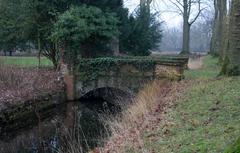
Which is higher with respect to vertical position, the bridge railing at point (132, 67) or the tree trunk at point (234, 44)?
the tree trunk at point (234, 44)

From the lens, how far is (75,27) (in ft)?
70.5

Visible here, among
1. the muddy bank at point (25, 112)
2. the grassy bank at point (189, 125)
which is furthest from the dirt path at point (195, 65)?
the grassy bank at point (189, 125)

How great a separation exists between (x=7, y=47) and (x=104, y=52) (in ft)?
31.8

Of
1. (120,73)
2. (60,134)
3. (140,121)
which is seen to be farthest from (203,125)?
(120,73)

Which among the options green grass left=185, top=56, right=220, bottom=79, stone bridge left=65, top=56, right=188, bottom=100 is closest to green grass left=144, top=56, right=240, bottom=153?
green grass left=185, top=56, right=220, bottom=79

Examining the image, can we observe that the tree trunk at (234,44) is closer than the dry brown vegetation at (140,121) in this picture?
No

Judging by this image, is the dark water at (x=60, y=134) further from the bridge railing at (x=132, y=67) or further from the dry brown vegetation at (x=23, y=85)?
the bridge railing at (x=132, y=67)

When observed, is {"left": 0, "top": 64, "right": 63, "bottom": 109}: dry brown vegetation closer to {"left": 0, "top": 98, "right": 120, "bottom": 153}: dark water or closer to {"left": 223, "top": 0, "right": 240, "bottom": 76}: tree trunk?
{"left": 0, "top": 98, "right": 120, "bottom": 153}: dark water

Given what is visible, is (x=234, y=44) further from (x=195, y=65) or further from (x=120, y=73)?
(x=195, y=65)

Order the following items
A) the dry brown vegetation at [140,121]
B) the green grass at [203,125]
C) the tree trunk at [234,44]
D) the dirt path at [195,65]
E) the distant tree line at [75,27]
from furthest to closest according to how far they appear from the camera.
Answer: the dirt path at [195,65]
the distant tree line at [75,27]
the tree trunk at [234,44]
the dry brown vegetation at [140,121]
the green grass at [203,125]

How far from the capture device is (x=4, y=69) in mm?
20047

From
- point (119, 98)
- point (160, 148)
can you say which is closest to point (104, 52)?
point (119, 98)

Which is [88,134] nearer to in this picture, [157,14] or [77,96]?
[77,96]

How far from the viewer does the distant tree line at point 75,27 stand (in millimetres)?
22000
